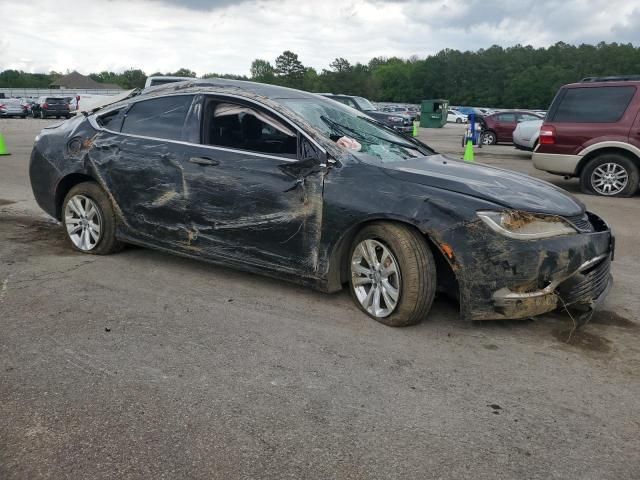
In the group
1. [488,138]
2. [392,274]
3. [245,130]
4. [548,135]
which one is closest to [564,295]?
[392,274]

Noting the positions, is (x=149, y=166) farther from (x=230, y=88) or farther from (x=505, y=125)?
(x=505, y=125)

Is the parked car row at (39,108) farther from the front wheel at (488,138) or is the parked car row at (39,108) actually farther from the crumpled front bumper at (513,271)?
the crumpled front bumper at (513,271)

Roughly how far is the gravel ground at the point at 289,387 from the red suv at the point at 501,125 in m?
18.8

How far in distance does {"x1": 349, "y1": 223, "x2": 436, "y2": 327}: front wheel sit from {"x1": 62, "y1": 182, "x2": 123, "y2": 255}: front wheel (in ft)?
8.07

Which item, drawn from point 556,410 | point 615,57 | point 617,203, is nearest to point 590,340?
point 556,410

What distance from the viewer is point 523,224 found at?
3711 millimetres

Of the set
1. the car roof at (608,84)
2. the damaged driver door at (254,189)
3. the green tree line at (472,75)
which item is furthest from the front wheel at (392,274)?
the green tree line at (472,75)

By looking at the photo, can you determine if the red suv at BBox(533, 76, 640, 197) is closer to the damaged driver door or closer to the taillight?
the taillight

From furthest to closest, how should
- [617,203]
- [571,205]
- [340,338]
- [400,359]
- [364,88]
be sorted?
1. [364,88]
2. [617,203]
3. [571,205]
4. [340,338]
5. [400,359]

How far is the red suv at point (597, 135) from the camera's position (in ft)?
30.7

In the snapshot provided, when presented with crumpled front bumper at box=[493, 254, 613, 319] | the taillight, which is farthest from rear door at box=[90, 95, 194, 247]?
the taillight

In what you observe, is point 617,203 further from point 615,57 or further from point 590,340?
point 615,57

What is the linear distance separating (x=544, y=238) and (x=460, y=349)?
88 centimetres

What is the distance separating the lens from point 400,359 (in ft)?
11.7
